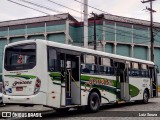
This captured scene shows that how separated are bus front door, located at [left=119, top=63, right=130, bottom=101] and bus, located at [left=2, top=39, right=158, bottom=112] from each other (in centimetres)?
42

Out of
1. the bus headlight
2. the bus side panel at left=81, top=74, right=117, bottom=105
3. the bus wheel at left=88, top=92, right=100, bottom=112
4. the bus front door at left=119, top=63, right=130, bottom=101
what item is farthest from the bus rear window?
the bus front door at left=119, top=63, right=130, bottom=101

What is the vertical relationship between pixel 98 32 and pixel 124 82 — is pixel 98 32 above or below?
above

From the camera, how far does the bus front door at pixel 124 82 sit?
730 inches

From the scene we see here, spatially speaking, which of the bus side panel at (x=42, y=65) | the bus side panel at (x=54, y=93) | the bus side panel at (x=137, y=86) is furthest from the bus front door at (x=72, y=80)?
the bus side panel at (x=137, y=86)

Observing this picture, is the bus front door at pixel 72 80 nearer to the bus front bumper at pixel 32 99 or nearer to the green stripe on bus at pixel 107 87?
the green stripe on bus at pixel 107 87

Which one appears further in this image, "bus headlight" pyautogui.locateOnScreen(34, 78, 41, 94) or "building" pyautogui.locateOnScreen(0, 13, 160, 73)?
"building" pyautogui.locateOnScreen(0, 13, 160, 73)

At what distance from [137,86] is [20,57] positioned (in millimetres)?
9679

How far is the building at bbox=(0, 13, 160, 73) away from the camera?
49.4 metres

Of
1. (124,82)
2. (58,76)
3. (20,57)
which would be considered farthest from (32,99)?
(124,82)

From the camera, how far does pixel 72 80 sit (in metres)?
14.2

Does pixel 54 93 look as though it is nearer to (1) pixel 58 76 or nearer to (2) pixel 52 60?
(1) pixel 58 76

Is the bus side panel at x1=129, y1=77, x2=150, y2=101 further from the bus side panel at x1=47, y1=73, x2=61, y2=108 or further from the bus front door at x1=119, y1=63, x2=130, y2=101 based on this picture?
the bus side panel at x1=47, y1=73, x2=61, y2=108

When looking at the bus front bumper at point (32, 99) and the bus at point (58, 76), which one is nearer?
the bus front bumper at point (32, 99)

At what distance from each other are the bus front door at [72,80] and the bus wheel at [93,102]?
3.21 feet
